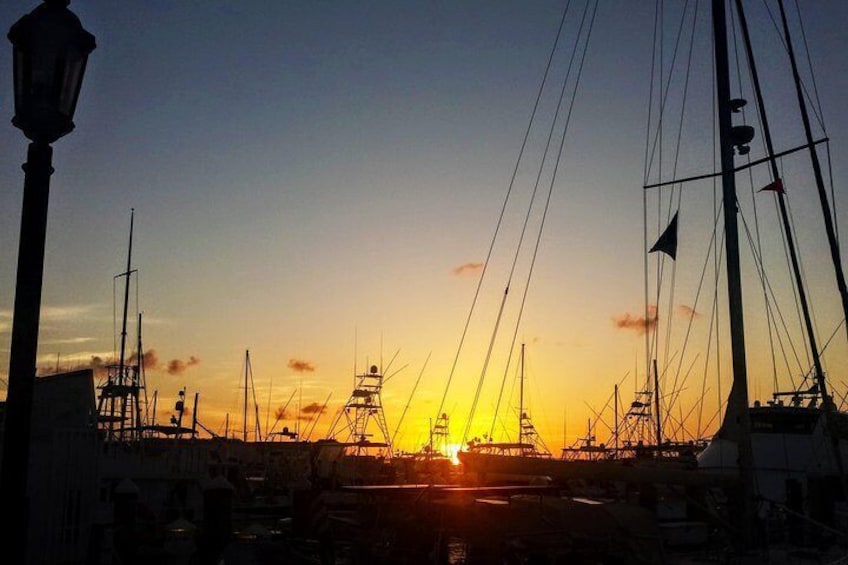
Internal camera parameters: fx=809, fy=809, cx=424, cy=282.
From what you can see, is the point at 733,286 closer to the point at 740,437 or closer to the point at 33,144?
the point at 740,437

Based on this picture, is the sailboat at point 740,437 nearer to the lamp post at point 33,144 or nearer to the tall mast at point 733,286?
the tall mast at point 733,286

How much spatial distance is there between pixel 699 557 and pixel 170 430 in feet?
173

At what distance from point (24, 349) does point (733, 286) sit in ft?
55.3

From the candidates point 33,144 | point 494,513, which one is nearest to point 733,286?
point 494,513

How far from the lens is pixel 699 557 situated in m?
17.2

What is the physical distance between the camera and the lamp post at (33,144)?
554cm

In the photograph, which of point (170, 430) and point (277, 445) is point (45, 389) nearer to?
point (170, 430)

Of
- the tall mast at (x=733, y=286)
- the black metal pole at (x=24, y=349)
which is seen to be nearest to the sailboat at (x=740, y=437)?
the tall mast at (x=733, y=286)

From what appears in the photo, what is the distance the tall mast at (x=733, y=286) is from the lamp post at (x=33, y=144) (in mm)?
15600

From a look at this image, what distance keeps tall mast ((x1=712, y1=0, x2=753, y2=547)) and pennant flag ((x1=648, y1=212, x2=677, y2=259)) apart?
13.5 feet

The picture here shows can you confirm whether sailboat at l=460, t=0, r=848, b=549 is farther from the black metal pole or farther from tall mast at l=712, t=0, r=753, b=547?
the black metal pole

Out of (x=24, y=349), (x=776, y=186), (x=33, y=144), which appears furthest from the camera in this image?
(x=776, y=186)

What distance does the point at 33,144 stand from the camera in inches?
234

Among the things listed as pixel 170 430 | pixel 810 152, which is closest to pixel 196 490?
pixel 170 430
